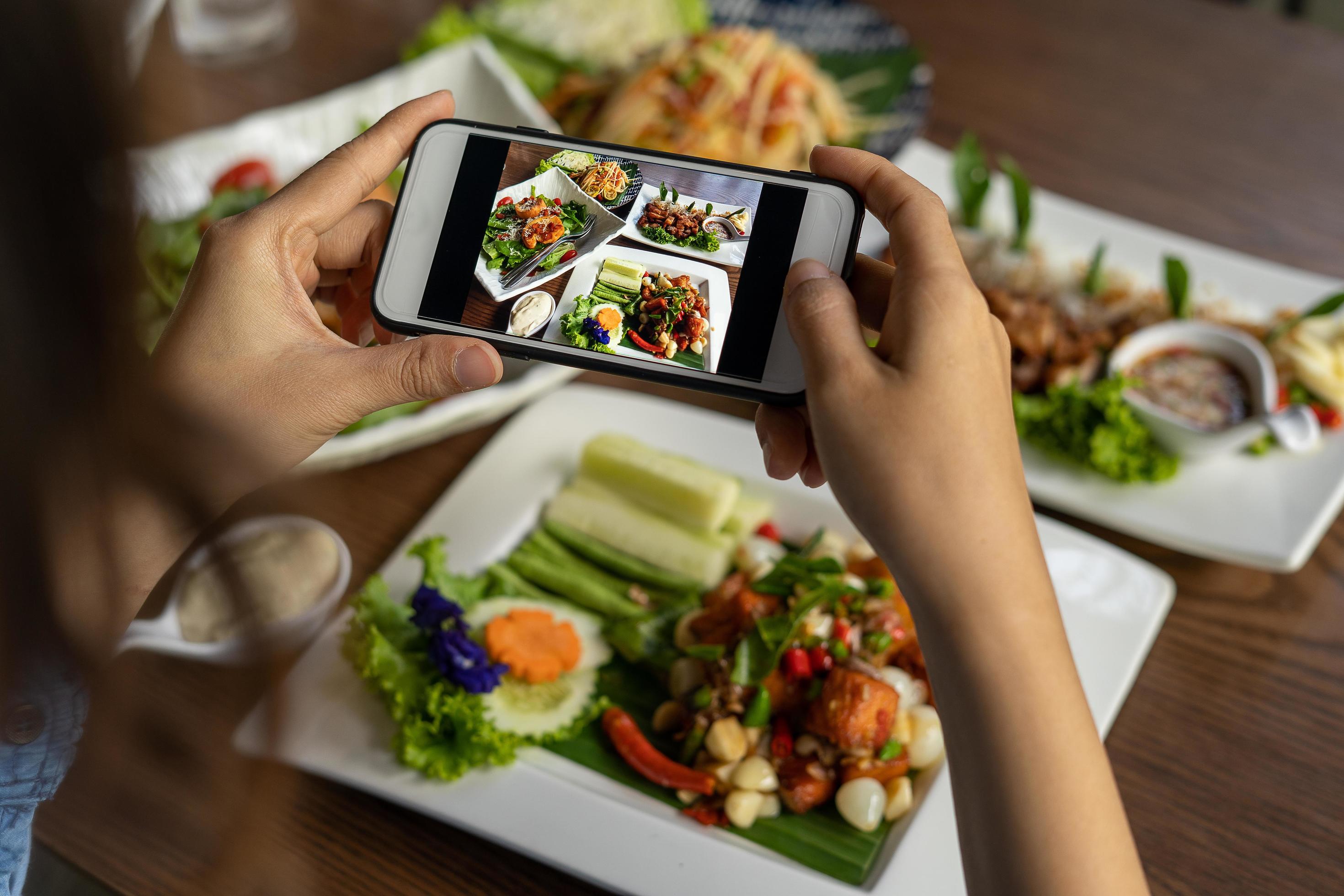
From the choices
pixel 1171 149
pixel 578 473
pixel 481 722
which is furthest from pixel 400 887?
pixel 1171 149

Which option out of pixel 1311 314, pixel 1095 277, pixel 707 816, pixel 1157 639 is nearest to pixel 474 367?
pixel 707 816

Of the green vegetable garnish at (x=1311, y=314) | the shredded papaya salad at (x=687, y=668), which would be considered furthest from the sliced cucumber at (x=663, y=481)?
the green vegetable garnish at (x=1311, y=314)

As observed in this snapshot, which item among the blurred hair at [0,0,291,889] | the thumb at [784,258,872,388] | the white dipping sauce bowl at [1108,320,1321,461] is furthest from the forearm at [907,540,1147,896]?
the white dipping sauce bowl at [1108,320,1321,461]

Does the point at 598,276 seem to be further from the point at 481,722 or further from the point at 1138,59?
the point at 1138,59

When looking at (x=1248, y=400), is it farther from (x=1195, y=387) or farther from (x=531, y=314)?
(x=531, y=314)

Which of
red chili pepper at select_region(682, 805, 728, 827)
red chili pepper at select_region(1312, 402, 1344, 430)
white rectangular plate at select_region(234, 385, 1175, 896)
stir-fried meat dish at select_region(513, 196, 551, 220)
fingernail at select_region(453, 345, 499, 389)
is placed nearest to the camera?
fingernail at select_region(453, 345, 499, 389)

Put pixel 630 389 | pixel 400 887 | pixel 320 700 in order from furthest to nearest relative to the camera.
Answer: pixel 630 389
pixel 320 700
pixel 400 887

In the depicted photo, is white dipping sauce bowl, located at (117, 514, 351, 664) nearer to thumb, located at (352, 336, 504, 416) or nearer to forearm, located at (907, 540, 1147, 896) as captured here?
thumb, located at (352, 336, 504, 416)
